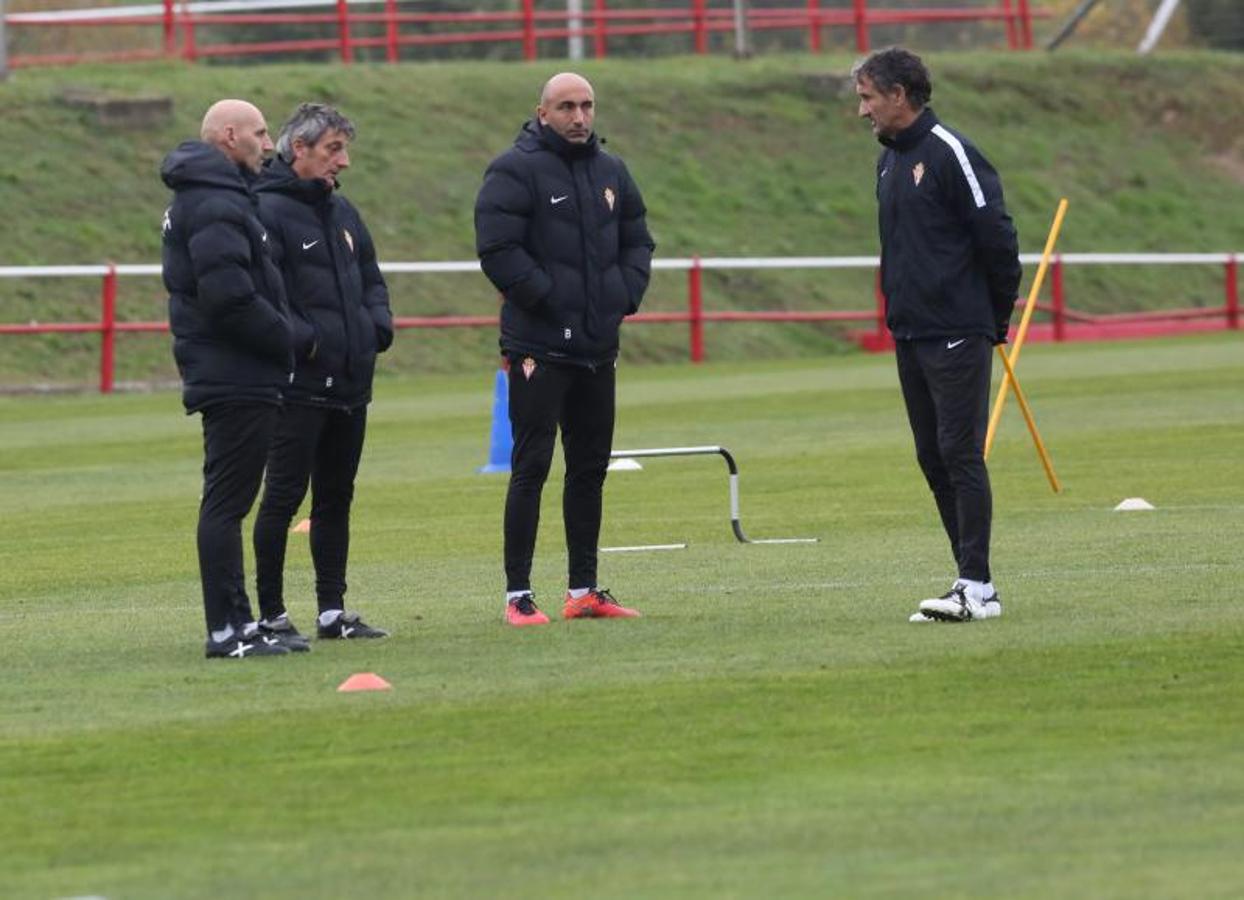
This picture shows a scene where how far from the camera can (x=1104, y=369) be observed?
29.9 meters

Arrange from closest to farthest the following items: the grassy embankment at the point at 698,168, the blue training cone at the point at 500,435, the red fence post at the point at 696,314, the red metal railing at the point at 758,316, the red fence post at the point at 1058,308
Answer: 1. the blue training cone at the point at 500,435
2. the red metal railing at the point at 758,316
3. the red fence post at the point at 696,314
4. the grassy embankment at the point at 698,168
5. the red fence post at the point at 1058,308

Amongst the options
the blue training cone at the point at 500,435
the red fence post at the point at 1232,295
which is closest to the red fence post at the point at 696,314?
the red fence post at the point at 1232,295

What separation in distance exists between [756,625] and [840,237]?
31.2 metres

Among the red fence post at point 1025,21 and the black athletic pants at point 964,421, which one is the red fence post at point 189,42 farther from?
the black athletic pants at point 964,421

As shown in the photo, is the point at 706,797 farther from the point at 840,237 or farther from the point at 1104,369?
the point at 840,237

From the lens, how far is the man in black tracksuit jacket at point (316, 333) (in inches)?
436

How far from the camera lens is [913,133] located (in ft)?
36.5

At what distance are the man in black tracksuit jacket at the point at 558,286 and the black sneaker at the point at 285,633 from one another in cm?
90

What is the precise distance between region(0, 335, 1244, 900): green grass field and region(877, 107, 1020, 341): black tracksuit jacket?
1.19 metres

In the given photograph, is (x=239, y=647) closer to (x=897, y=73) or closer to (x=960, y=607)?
(x=960, y=607)

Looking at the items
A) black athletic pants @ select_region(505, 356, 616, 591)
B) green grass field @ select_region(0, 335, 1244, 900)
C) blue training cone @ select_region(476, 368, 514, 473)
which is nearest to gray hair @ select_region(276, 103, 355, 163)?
black athletic pants @ select_region(505, 356, 616, 591)

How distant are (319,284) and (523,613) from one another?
1.54 metres

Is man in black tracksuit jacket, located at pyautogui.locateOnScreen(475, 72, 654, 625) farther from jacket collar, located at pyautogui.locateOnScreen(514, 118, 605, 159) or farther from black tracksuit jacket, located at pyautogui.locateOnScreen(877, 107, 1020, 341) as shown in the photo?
black tracksuit jacket, located at pyautogui.locateOnScreen(877, 107, 1020, 341)

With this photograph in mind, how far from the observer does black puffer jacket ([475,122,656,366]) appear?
11.4 meters
